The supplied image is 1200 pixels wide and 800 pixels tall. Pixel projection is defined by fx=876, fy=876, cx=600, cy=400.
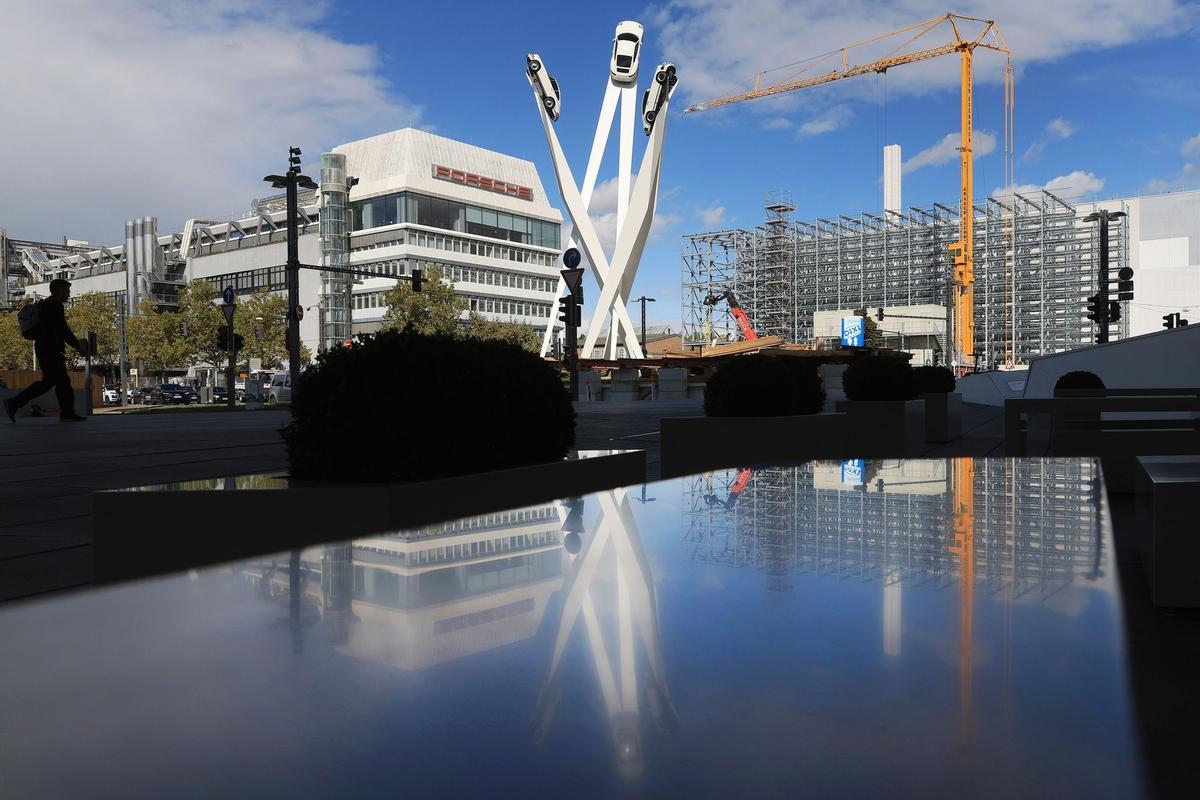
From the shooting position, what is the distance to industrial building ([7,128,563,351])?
84438 millimetres

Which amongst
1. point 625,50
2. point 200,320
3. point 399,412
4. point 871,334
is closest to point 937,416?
point 399,412

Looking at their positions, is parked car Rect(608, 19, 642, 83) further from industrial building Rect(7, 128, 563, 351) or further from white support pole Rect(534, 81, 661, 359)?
industrial building Rect(7, 128, 563, 351)

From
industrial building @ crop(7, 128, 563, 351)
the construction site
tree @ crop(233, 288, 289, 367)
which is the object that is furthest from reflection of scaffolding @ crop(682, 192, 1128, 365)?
tree @ crop(233, 288, 289, 367)

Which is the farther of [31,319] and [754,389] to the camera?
[31,319]

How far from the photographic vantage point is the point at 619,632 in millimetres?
2791

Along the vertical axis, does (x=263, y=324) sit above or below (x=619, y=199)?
below

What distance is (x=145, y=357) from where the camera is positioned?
72438 mm

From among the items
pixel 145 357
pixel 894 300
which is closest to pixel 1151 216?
pixel 894 300

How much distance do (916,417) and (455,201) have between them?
8068 cm

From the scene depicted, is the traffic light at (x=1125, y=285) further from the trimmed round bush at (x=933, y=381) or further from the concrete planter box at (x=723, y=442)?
the concrete planter box at (x=723, y=442)

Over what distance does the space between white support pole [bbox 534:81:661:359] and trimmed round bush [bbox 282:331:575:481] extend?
2044 inches

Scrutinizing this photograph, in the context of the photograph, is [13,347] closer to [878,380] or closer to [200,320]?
[200,320]

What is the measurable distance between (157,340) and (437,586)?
75136 millimetres

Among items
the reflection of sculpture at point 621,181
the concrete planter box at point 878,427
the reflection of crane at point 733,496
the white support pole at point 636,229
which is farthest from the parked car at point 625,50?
the reflection of crane at point 733,496
